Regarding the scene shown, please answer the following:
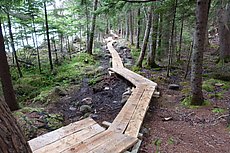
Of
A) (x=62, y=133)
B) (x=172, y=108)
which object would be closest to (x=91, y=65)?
(x=172, y=108)

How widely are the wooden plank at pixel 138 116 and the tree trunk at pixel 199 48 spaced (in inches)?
57.1

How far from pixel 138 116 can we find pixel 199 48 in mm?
2576

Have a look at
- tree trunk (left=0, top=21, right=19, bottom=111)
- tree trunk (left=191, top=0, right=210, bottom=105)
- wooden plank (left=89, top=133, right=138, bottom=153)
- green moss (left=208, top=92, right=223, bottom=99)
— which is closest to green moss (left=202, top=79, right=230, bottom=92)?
green moss (left=208, top=92, right=223, bottom=99)

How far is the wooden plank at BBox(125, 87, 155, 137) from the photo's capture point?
4574 millimetres

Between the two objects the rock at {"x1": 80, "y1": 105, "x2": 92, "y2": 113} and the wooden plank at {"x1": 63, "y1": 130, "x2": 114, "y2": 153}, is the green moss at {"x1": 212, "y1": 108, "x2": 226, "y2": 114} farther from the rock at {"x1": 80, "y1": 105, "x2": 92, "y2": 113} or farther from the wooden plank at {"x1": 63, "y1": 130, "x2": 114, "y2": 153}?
the rock at {"x1": 80, "y1": 105, "x2": 92, "y2": 113}

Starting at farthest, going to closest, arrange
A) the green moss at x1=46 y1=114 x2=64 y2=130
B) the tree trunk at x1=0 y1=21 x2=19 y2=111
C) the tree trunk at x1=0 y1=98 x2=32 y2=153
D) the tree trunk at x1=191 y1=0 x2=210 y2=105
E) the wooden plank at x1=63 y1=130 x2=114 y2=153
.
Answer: the tree trunk at x1=0 y1=21 x2=19 y2=111, the green moss at x1=46 y1=114 x2=64 y2=130, the tree trunk at x1=191 y1=0 x2=210 y2=105, the wooden plank at x1=63 y1=130 x2=114 y2=153, the tree trunk at x1=0 y1=98 x2=32 y2=153

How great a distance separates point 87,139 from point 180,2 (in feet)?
23.4

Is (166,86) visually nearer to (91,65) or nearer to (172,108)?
(172,108)

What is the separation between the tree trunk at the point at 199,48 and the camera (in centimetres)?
576

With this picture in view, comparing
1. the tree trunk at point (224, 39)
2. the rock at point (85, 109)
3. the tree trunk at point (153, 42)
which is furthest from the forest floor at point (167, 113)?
the tree trunk at point (224, 39)

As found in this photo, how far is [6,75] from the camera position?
7.28m

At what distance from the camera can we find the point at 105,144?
387cm

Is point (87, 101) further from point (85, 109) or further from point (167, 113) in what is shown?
point (167, 113)

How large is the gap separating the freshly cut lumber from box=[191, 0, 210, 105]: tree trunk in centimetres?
310
